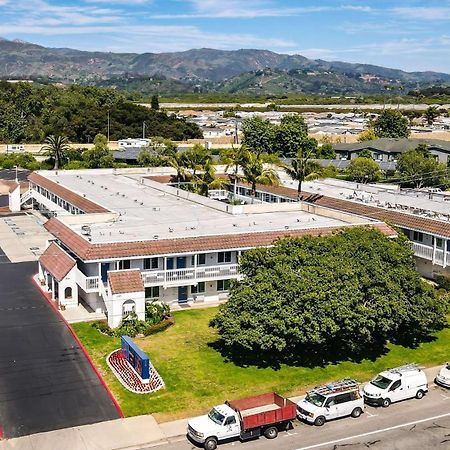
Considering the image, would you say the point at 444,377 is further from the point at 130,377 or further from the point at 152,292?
the point at 152,292

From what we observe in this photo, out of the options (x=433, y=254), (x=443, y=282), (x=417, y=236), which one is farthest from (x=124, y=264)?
(x=417, y=236)

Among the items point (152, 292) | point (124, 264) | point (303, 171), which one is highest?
point (303, 171)

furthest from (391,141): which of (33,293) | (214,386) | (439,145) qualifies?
(214,386)

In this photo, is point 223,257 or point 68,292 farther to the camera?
point 223,257

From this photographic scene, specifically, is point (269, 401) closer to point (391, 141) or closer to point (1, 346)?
point (1, 346)

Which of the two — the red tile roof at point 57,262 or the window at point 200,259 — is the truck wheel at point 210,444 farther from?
the red tile roof at point 57,262
